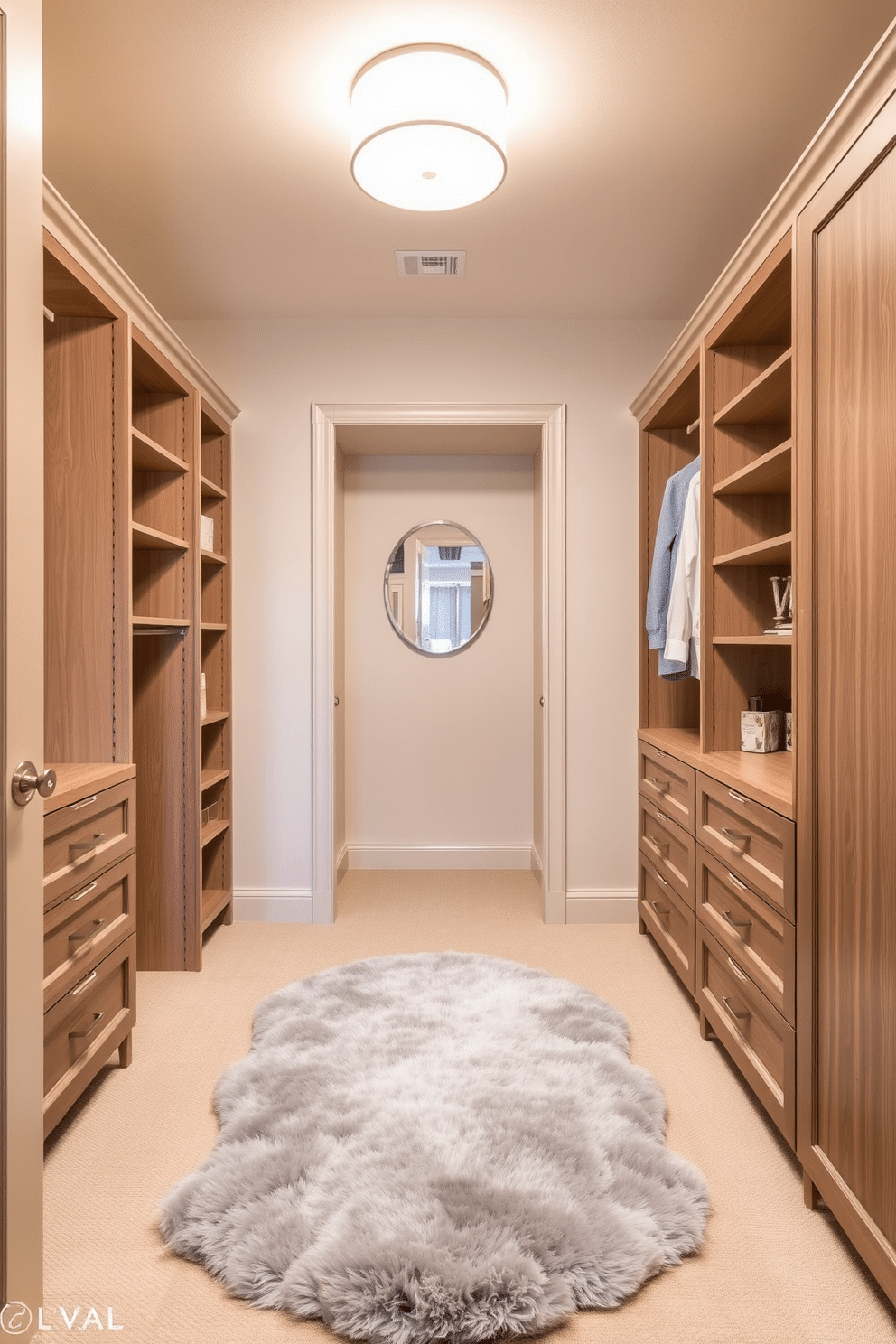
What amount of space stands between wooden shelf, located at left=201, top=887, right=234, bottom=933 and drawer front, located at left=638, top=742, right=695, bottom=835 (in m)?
1.77

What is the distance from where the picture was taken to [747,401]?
2439 mm

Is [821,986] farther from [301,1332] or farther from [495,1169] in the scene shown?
[301,1332]

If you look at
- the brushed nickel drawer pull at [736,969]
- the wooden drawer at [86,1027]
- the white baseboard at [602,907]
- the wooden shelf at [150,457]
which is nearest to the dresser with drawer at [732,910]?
the brushed nickel drawer pull at [736,969]

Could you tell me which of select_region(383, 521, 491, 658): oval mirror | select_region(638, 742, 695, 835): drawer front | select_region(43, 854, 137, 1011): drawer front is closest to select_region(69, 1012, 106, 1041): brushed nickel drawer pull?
select_region(43, 854, 137, 1011): drawer front

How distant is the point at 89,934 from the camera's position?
2084 millimetres

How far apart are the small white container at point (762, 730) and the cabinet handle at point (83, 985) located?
6.50ft

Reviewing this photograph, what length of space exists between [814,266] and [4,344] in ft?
4.97

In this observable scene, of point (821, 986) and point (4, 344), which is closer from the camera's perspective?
point (4, 344)

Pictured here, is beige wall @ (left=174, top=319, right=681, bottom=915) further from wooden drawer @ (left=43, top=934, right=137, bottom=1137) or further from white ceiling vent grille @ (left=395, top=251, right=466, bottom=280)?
wooden drawer @ (left=43, top=934, right=137, bottom=1137)

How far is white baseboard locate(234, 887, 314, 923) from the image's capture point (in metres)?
3.69

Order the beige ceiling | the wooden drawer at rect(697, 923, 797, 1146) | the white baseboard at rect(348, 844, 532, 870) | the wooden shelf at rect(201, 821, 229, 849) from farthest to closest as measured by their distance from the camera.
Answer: the white baseboard at rect(348, 844, 532, 870), the wooden shelf at rect(201, 821, 229, 849), the beige ceiling, the wooden drawer at rect(697, 923, 797, 1146)

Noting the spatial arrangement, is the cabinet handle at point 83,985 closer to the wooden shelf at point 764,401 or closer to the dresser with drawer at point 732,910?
the dresser with drawer at point 732,910

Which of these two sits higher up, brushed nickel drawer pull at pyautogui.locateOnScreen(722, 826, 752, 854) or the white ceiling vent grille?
the white ceiling vent grille

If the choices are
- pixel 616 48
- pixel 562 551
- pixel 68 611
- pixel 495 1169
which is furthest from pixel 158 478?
pixel 495 1169
